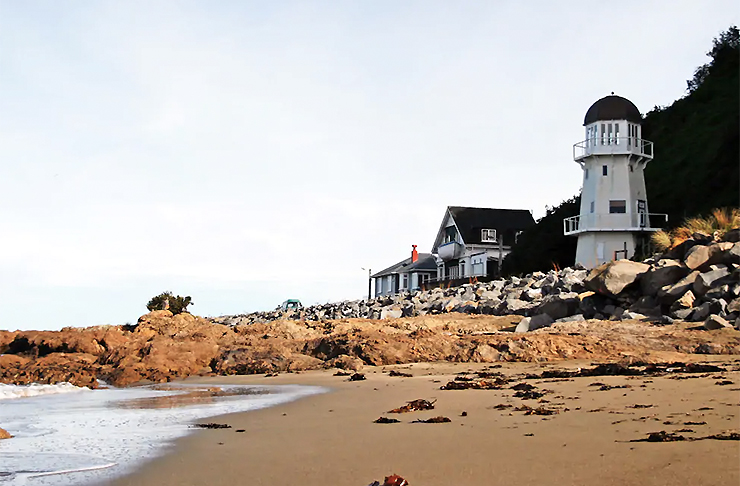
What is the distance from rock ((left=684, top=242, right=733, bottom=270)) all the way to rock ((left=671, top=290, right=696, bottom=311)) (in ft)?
5.30

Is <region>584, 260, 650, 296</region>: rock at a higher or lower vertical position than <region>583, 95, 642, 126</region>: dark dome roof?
lower

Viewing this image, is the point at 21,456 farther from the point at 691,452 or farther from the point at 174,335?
the point at 174,335

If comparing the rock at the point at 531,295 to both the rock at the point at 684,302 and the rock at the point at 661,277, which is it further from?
the rock at the point at 684,302

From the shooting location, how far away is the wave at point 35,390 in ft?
33.9

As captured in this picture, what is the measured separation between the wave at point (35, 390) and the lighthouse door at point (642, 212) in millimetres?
31966

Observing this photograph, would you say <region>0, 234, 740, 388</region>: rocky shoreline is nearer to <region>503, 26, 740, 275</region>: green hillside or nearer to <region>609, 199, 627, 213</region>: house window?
<region>503, 26, 740, 275</region>: green hillside

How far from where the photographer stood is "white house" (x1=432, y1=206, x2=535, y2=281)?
50.2 m

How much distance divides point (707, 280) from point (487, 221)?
3887 cm

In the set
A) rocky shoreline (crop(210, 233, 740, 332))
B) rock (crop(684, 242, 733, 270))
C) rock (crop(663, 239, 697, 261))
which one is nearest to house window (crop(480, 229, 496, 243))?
rocky shoreline (crop(210, 233, 740, 332))

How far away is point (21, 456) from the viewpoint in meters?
5.06

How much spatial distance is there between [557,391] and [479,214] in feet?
153

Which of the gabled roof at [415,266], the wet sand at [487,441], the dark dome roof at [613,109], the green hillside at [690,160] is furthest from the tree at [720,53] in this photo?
the wet sand at [487,441]

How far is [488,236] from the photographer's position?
171ft

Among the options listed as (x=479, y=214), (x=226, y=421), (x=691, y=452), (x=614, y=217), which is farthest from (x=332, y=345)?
(x=479, y=214)
